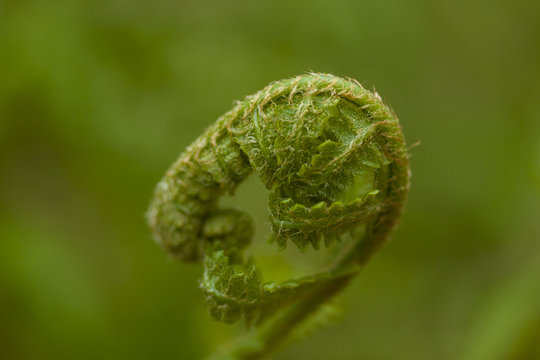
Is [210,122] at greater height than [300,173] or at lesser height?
greater

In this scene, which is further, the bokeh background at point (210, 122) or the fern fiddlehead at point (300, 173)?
the bokeh background at point (210, 122)

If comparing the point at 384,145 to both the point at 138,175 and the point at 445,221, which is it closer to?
the point at 138,175

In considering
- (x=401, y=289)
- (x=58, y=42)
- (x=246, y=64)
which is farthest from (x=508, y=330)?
(x=58, y=42)

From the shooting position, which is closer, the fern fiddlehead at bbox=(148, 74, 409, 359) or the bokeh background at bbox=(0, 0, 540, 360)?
the fern fiddlehead at bbox=(148, 74, 409, 359)

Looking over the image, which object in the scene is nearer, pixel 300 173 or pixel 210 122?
pixel 300 173
